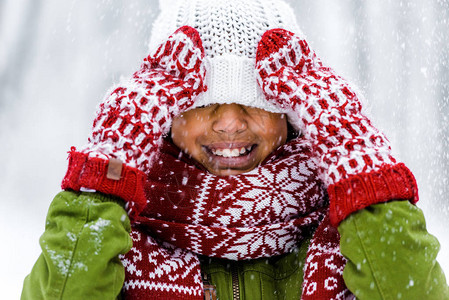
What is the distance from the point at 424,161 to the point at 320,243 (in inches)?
117

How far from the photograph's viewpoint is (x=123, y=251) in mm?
1070

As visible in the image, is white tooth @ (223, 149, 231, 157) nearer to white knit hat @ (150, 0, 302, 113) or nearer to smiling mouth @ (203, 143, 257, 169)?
smiling mouth @ (203, 143, 257, 169)

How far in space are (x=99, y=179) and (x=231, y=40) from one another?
0.48m

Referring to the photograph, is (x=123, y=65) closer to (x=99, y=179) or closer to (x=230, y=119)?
(x=230, y=119)

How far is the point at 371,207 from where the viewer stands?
42.0 inches

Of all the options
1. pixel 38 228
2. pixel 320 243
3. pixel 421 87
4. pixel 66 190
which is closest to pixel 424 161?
pixel 421 87

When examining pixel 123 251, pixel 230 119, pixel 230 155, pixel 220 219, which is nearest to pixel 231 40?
pixel 230 119

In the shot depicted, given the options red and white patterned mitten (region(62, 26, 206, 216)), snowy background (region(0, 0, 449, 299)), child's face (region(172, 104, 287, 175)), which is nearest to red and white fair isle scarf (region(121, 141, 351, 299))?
child's face (region(172, 104, 287, 175))

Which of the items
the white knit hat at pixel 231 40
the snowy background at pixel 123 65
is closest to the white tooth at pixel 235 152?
the white knit hat at pixel 231 40

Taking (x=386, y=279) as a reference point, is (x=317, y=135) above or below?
above

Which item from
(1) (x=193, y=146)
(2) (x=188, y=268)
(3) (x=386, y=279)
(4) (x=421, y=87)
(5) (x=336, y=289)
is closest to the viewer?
(3) (x=386, y=279)

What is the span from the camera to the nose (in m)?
1.33

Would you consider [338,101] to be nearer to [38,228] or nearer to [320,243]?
[320,243]

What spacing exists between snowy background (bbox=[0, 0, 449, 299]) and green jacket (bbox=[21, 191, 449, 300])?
9.50ft
